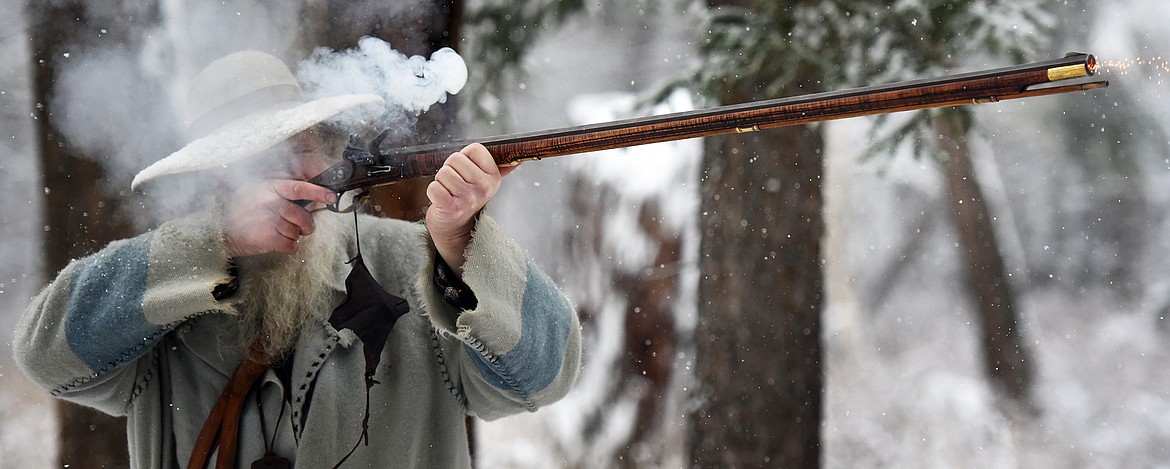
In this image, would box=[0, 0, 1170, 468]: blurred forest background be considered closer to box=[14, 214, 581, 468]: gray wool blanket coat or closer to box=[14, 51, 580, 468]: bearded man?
box=[14, 51, 580, 468]: bearded man

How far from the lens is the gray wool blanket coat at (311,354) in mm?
1909

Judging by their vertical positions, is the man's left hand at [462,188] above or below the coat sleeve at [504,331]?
above

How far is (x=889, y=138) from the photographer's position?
413cm

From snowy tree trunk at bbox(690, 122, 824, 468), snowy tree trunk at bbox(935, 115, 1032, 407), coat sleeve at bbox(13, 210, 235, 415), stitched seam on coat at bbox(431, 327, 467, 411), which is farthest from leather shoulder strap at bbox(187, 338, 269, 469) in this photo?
snowy tree trunk at bbox(935, 115, 1032, 407)

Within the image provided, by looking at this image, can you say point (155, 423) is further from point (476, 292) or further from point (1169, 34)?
point (1169, 34)

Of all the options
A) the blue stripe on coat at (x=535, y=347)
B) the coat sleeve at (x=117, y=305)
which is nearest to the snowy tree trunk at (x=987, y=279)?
the blue stripe on coat at (x=535, y=347)

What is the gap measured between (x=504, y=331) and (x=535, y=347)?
0.13 meters

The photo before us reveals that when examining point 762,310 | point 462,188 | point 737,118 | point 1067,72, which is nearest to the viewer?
point 1067,72

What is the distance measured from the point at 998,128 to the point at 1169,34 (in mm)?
1964

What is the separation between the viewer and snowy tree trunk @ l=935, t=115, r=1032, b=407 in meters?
6.45

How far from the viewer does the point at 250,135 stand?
6.62 ft

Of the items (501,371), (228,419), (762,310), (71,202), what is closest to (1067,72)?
(501,371)

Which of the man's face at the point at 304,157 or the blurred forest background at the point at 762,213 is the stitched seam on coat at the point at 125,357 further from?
the blurred forest background at the point at 762,213

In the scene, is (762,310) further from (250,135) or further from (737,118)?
(250,135)
